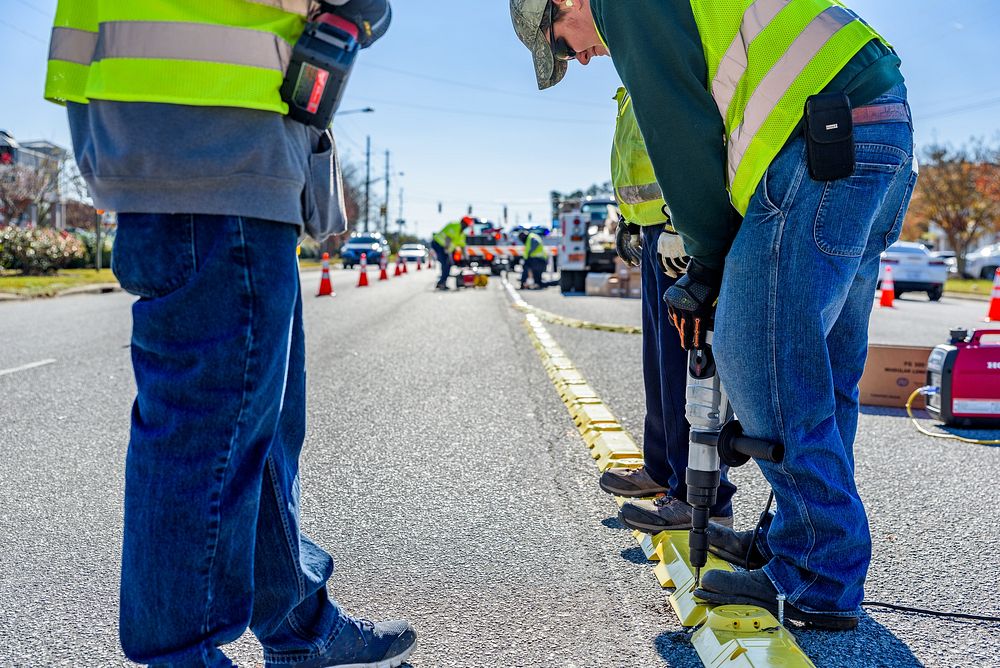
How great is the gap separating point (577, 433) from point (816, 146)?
2.87m

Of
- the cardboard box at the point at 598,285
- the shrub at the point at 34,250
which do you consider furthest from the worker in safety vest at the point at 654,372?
Result: the shrub at the point at 34,250

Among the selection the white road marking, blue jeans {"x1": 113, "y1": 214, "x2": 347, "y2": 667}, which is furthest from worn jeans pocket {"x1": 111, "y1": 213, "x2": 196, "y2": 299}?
the white road marking

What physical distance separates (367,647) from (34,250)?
80.3 feet

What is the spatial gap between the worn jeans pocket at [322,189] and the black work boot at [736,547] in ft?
5.13

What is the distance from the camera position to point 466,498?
3.39 m

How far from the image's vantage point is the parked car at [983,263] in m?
34.5

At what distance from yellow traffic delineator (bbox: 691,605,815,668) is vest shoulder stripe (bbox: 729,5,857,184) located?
1.10 metres

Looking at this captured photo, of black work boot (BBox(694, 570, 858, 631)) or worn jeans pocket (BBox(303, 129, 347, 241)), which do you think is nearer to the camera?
worn jeans pocket (BBox(303, 129, 347, 241))

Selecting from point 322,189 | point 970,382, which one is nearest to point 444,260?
point 970,382

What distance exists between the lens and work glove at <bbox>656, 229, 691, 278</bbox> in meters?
2.43

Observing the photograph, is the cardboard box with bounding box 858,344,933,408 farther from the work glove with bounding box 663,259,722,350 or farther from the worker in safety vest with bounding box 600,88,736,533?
the work glove with bounding box 663,259,722,350

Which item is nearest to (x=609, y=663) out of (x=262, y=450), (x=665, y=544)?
(x=665, y=544)

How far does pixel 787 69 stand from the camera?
1928mm

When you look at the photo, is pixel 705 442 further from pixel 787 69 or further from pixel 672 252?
pixel 787 69
